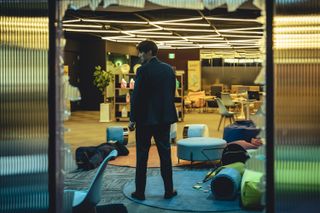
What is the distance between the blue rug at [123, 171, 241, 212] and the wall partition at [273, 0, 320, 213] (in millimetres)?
1977

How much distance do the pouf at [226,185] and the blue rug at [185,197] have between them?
87 mm

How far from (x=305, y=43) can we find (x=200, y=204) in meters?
2.63

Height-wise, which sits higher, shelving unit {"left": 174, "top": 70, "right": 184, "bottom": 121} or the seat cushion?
shelving unit {"left": 174, "top": 70, "right": 184, "bottom": 121}

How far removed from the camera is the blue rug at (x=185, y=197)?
4.97m

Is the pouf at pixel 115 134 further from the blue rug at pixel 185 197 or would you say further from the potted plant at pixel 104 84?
the potted plant at pixel 104 84

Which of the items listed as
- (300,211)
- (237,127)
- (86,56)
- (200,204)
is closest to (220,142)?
(237,127)

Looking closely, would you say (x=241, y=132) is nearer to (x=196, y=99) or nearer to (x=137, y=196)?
(x=137, y=196)

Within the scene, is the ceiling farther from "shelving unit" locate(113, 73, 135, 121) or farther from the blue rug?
the blue rug

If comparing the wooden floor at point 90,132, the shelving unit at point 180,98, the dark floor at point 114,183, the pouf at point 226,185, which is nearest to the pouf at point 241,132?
the dark floor at point 114,183

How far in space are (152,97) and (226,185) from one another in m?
1.38

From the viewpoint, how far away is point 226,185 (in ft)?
17.3

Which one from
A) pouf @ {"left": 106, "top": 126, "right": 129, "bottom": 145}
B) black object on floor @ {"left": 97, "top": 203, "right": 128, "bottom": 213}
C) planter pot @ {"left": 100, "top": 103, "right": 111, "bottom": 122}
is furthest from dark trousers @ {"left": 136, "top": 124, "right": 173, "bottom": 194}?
planter pot @ {"left": 100, "top": 103, "right": 111, "bottom": 122}

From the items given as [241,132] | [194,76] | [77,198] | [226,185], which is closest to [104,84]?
[194,76]

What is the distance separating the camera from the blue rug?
4.97m
